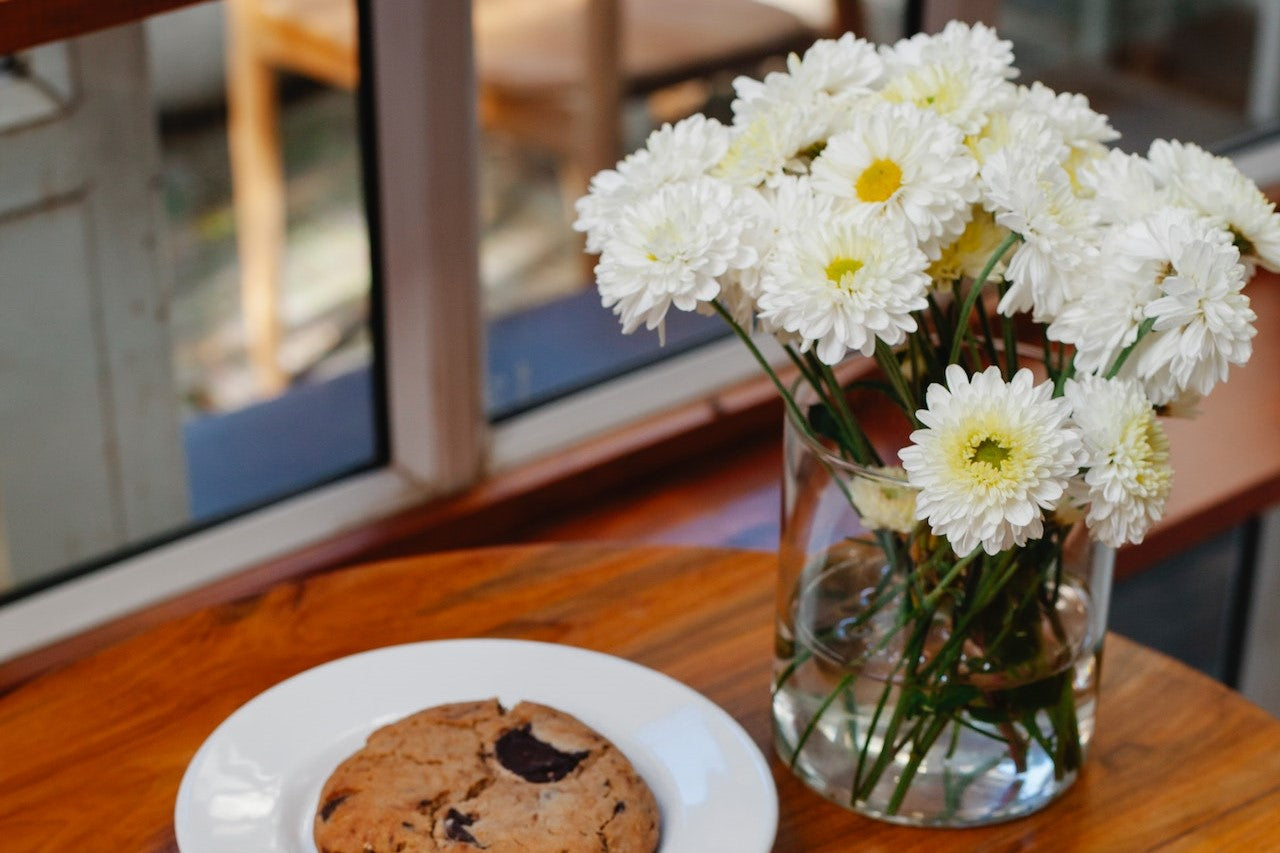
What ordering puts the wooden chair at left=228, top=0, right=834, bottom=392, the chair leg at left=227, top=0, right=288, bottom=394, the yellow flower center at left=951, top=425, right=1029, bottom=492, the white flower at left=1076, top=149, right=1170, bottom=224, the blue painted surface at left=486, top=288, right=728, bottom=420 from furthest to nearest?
the chair leg at left=227, top=0, right=288, bottom=394 → the wooden chair at left=228, top=0, right=834, bottom=392 → the blue painted surface at left=486, top=288, right=728, bottom=420 → the white flower at left=1076, top=149, right=1170, bottom=224 → the yellow flower center at left=951, top=425, right=1029, bottom=492

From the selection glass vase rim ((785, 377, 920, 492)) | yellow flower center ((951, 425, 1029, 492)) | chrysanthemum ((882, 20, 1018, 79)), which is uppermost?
chrysanthemum ((882, 20, 1018, 79))

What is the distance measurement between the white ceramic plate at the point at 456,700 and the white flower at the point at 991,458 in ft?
0.62

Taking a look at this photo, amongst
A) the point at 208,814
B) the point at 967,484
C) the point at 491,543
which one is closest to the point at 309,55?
the point at 491,543

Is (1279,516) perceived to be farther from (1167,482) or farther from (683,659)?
(1167,482)

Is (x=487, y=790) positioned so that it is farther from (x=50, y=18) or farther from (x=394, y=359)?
(x=394, y=359)

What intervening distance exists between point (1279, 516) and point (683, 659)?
3.20 ft

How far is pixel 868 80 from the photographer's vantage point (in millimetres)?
787

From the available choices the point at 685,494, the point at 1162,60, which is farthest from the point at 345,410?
the point at 1162,60

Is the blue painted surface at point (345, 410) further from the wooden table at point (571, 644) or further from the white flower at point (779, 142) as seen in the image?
the white flower at point (779, 142)

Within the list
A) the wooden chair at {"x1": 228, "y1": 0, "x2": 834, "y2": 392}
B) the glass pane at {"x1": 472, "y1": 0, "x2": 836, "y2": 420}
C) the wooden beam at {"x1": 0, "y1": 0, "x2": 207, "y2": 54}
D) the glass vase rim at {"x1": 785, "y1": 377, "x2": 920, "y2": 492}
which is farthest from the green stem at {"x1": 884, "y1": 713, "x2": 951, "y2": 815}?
the wooden chair at {"x1": 228, "y1": 0, "x2": 834, "y2": 392}

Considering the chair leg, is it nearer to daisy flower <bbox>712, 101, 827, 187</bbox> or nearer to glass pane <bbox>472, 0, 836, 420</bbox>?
glass pane <bbox>472, 0, 836, 420</bbox>

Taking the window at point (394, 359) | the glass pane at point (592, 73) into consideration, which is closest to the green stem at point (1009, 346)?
the window at point (394, 359)

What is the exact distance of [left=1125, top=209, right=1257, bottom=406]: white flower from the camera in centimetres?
68

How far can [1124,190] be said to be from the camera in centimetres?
77
